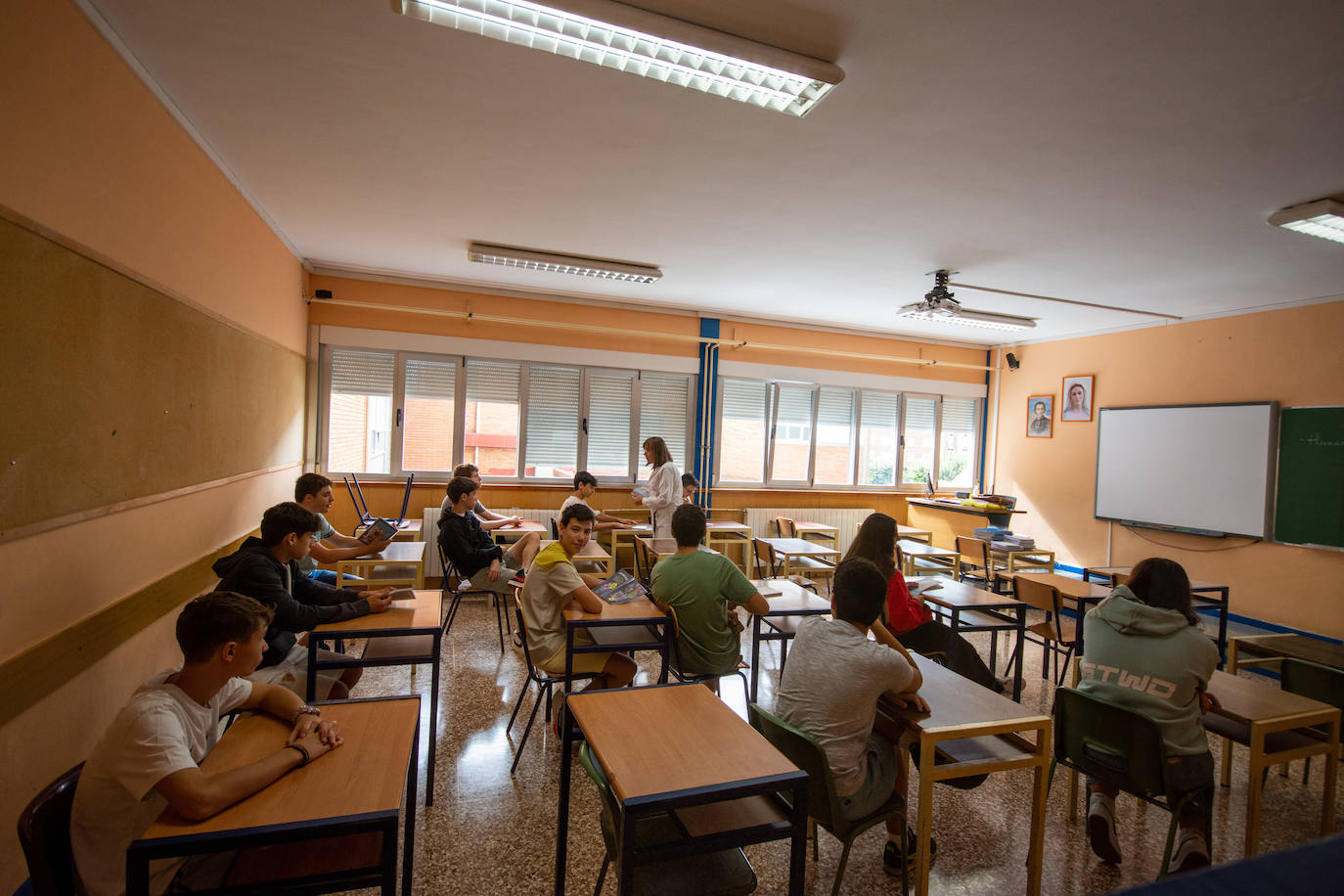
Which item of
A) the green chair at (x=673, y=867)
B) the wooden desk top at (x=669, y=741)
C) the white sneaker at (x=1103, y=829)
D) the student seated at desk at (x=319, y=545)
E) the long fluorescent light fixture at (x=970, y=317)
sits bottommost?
the white sneaker at (x=1103, y=829)

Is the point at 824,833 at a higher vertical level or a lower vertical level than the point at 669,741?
lower

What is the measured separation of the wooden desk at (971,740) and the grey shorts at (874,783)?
0.10 meters

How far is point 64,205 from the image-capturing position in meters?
2.00

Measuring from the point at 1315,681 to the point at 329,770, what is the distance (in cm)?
397

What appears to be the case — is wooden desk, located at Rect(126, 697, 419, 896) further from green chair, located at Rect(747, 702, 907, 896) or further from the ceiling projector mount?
the ceiling projector mount

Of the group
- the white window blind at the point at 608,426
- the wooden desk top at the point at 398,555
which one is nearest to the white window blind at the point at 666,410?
the white window blind at the point at 608,426

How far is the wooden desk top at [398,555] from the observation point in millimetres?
3904

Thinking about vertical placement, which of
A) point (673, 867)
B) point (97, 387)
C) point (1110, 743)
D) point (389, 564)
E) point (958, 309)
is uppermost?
point (958, 309)

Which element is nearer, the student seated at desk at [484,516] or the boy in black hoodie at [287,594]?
the boy in black hoodie at [287,594]

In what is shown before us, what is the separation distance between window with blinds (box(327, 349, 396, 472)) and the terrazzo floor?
3400 mm

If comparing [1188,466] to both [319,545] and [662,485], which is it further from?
[319,545]

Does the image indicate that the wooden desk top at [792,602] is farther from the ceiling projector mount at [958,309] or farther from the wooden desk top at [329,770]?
the ceiling projector mount at [958,309]

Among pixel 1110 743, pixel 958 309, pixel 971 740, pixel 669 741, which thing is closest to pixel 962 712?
pixel 971 740

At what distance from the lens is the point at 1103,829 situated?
227 cm
